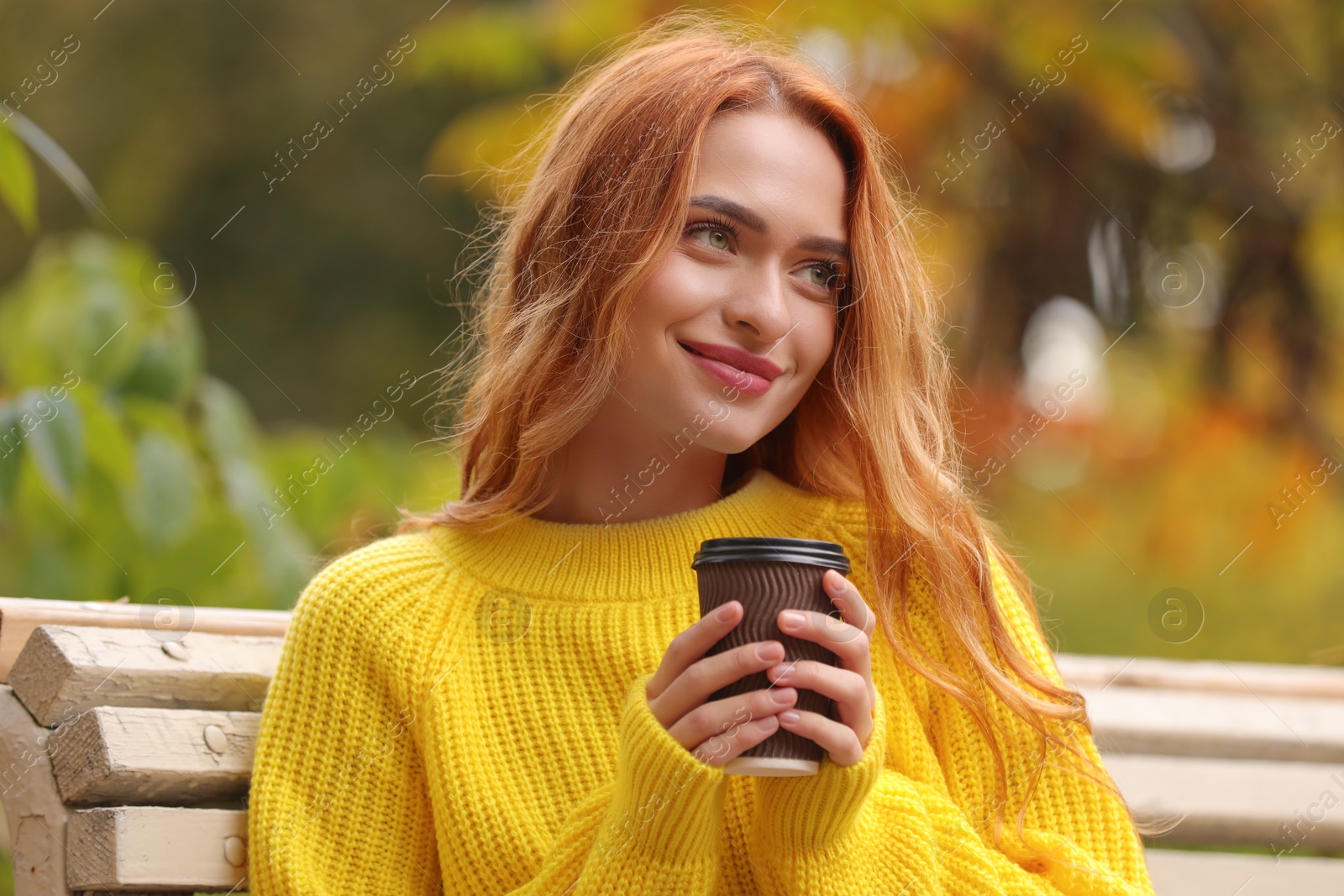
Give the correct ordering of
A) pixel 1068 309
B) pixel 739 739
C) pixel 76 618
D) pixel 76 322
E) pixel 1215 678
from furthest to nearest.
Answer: pixel 1068 309, pixel 1215 678, pixel 76 322, pixel 76 618, pixel 739 739

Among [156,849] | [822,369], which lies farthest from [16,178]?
[822,369]

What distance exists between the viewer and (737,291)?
1922mm

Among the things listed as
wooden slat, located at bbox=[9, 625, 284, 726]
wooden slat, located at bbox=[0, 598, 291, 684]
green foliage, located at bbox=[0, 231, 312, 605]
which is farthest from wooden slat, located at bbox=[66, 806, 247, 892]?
green foliage, located at bbox=[0, 231, 312, 605]

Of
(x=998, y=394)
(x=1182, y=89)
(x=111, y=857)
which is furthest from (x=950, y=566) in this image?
(x=1182, y=89)

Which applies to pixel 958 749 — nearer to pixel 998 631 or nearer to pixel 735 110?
pixel 998 631

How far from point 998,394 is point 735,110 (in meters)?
4.25

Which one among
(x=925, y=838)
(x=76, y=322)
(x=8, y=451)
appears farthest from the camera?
(x=76, y=322)

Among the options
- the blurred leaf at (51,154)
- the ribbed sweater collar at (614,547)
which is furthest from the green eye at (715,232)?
the blurred leaf at (51,154)

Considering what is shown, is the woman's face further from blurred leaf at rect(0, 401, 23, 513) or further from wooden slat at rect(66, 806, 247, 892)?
blurred leaf at rect(0, 401, 23, 513)

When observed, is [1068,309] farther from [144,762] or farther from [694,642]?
[144,762]

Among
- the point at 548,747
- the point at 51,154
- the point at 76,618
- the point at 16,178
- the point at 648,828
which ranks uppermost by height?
the point at 51,154

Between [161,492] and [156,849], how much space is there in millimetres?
781

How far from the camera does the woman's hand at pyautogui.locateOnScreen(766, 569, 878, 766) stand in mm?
1519

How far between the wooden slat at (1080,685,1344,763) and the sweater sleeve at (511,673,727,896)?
4.46 ft
